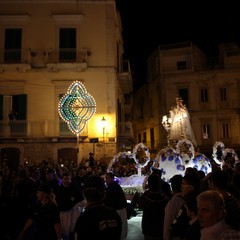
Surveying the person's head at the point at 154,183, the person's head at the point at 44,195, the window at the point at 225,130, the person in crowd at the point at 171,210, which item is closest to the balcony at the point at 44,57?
the window at the point at 225,130

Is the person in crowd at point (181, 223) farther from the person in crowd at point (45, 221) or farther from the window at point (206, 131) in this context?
the window at point (206, 131)

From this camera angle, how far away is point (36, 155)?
22.0 metres

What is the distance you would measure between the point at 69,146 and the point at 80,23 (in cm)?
786

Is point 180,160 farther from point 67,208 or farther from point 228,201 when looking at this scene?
point 228,201

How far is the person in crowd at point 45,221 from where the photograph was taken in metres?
5.26

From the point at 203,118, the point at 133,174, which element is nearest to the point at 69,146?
the point at 133,174

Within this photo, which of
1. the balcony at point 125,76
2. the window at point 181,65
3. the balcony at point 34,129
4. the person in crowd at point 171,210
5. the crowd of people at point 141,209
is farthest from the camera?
the window at point 181,65

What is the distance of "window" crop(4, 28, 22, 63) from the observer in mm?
22656

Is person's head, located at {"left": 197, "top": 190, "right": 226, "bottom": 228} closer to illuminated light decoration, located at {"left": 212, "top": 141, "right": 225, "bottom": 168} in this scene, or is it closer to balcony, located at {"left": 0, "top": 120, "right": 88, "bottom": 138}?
illuminated light decoration, located at {"left": 212, "top": 141, "right": 225, "bottom": 168}

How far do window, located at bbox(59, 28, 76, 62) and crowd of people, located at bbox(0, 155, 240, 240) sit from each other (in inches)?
577

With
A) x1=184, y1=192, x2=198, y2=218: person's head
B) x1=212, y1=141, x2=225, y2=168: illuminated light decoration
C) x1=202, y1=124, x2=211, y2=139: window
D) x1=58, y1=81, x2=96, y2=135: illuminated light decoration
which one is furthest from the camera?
x1=202, y1=124, x2=211, y2=139: window

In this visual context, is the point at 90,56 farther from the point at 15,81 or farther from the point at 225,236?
the point at 225,236

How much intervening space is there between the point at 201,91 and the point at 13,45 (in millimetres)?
17953

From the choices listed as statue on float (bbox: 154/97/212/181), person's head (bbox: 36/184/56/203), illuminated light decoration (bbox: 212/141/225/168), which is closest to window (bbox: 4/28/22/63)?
statue on float (bbox: 154/97/212/181)
